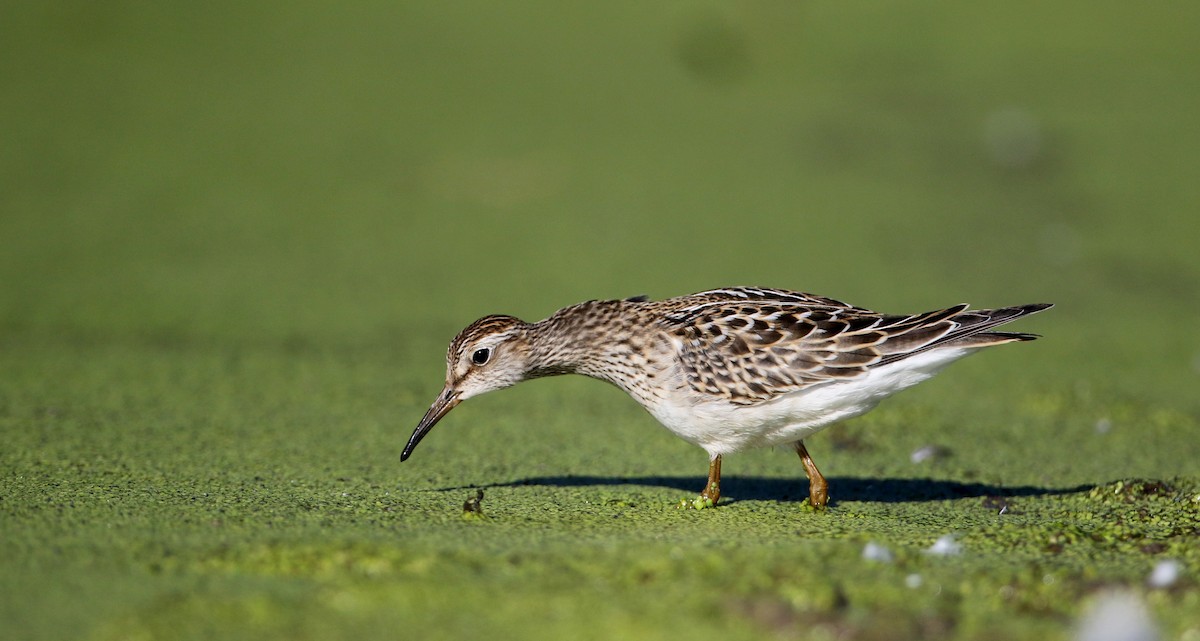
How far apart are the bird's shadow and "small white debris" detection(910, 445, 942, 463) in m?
0.32

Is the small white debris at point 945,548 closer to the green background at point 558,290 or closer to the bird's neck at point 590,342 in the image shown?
the green background at point 558,290

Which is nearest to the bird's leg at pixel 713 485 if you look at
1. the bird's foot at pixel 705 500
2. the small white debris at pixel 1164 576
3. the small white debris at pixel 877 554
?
the bird's foot at pixel 705 500

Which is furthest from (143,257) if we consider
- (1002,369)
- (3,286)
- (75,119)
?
(1002,369)

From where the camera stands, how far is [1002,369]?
6.79m

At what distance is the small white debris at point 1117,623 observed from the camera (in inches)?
114

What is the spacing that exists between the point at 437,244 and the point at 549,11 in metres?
3.30

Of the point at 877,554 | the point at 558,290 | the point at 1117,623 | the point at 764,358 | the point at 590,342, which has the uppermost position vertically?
the point at 558,290

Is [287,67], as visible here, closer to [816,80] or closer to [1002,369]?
[816,80]

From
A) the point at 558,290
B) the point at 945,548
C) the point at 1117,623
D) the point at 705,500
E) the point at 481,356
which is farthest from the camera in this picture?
the point at 558,290

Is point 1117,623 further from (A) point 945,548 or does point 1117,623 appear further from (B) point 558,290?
(B) point 558,290

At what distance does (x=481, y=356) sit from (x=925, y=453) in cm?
207

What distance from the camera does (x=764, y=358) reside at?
454 centimetres

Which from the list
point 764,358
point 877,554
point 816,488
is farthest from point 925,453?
point 877,554

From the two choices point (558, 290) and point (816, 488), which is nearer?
point (816, 488)
